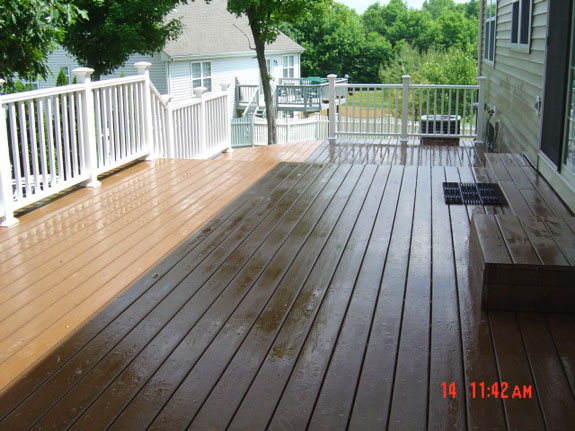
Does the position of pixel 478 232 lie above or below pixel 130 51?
below

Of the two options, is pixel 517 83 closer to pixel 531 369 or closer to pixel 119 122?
pixel 119 122

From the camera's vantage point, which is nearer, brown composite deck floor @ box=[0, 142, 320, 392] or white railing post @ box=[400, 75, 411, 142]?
brown composite deck floor @ box=[0, 142, 320, 392]

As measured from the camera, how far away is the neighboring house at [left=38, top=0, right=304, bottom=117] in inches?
845

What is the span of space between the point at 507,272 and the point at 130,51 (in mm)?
14713

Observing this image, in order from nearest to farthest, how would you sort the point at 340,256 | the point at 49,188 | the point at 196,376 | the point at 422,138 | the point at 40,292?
1. the point at 196,376
2. the point at 40,292
3. the point at 340,256
4. the point at 49,188
5. the point at 422,138

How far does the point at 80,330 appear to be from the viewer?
274 cm

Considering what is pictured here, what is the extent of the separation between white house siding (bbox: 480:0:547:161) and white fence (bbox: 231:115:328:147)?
449 inches

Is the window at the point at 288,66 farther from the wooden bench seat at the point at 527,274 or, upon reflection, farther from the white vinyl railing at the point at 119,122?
the wooden bench seat at the point at 527,274

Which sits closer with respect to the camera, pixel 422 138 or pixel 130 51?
pixel 422 138

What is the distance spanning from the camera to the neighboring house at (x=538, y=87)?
A: 4605 millimetres

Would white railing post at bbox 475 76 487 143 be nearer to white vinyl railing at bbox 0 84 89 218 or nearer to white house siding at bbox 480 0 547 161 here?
white house siding at bbox 480 0 547 161

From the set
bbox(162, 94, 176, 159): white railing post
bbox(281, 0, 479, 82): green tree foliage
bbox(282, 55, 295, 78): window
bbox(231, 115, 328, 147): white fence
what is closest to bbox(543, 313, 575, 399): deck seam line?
bbox(162, 94, 176, 159): white railing post

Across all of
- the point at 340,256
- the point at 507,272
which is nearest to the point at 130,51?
the point at 340,256

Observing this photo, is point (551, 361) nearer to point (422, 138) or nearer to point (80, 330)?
point (80, 330)
